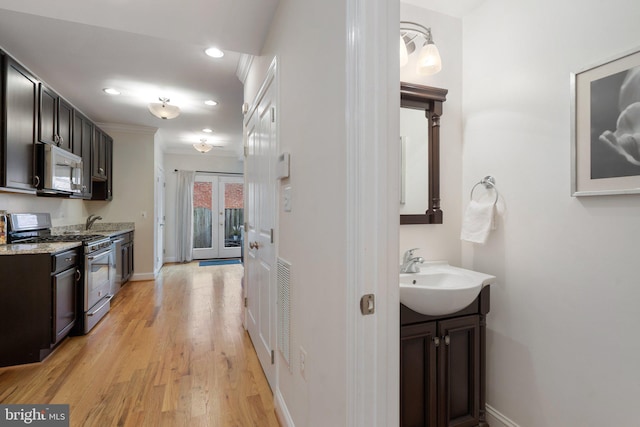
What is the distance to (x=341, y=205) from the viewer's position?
940 mm

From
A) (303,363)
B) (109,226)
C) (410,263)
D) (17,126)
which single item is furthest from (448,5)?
(109,226)

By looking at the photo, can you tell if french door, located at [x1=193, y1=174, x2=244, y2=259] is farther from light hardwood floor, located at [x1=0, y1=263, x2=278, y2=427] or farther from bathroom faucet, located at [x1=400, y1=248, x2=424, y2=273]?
bathroom faucet, located at [x1=400, y1=248, x2=424, y2=273]

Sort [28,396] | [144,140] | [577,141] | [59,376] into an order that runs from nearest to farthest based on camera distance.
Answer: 1. [577,141]
2. [28,396]
3. [59,376]
4. [144,140]

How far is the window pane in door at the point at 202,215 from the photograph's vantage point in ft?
23.1

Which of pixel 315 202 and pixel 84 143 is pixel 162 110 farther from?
pixel 315 202

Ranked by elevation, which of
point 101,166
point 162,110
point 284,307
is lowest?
point 284,307

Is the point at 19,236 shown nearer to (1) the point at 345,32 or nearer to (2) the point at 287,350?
(2) the point at 287,350

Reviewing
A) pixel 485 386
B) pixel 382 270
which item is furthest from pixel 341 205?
pixel 485 386

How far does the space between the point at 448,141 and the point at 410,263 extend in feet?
2.78

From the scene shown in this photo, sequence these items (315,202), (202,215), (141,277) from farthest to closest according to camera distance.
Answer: (202,215) → (141,277) → (315,202)

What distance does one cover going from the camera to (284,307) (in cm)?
166

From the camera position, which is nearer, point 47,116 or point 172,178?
point 47,116

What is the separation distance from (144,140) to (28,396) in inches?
162

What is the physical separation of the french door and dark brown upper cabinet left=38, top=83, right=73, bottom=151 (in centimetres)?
369
